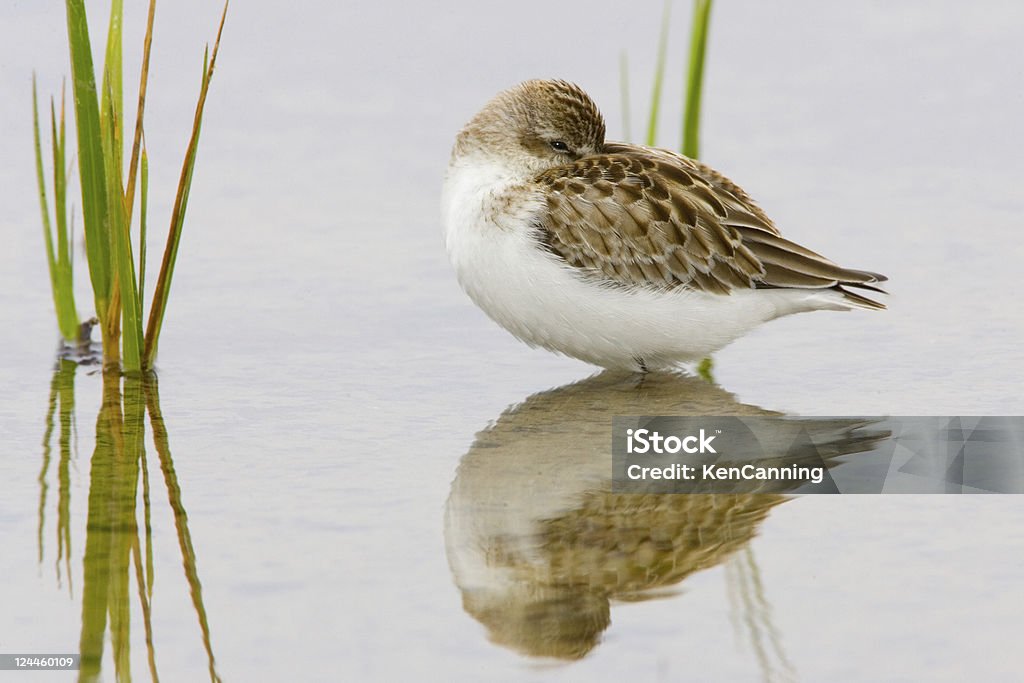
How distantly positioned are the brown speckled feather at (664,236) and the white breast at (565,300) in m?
0.07

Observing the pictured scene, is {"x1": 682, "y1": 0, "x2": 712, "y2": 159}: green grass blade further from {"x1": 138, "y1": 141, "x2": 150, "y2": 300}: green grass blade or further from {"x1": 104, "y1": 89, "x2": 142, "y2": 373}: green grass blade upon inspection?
{"x1": 104, "y1": 89, "x2": 142, "y2": 373}: green grass blade

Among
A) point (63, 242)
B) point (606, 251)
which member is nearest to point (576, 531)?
point (606, 251)

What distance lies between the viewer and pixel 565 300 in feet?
24.8

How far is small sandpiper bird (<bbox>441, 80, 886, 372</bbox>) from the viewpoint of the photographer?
25.0ft

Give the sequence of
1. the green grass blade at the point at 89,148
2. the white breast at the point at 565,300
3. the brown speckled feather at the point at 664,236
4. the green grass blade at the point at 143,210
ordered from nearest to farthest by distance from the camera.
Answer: the green grass blade at the point at 89,148 → the green grass blade at the point at 143,210 → the white breast at the point at 565,300 → the brown speckled feather at the point at 664,236

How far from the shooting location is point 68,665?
15.8ft

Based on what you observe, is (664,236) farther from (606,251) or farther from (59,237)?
(59,237)

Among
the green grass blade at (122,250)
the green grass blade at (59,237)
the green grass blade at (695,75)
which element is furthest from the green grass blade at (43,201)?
the green grass blade at (695,75)

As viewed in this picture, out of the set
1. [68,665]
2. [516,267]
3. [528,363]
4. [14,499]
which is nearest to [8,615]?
[68,665]

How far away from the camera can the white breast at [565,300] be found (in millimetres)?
7566

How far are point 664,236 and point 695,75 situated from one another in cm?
166

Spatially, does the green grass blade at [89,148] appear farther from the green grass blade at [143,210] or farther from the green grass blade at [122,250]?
the green grass blade at [143,210]

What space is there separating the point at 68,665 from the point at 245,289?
15.3 feet

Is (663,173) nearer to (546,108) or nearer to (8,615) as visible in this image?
(546,108)
